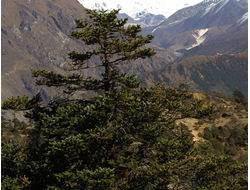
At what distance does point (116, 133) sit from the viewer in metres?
10.8

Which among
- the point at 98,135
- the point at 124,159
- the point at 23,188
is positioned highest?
the point at 98,135

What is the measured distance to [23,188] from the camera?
1234 centimetres

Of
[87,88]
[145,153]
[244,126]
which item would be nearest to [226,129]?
[244,126]

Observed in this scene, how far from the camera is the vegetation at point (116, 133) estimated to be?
400 inches

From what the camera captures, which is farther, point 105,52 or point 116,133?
point 105,52

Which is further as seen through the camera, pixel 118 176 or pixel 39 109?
pixel 39 109

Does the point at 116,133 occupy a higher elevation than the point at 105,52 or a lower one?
lower

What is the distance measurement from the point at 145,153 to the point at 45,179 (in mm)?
5487

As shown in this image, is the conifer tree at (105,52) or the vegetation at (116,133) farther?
the conifer tree at (105,52)

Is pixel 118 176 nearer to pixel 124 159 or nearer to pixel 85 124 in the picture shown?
pixel 124 159

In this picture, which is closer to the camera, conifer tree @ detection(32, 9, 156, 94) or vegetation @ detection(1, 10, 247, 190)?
vegetation @ detection(1, 10, 247, 190)

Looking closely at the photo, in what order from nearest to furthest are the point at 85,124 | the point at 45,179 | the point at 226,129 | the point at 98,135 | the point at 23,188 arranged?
the point at 98,135 → the point at 85,124 → the point at 45,179 → the point at 23,188 → the point at 226,129

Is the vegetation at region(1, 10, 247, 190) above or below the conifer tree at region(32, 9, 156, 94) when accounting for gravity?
below

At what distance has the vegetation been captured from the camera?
10164 millimetres
